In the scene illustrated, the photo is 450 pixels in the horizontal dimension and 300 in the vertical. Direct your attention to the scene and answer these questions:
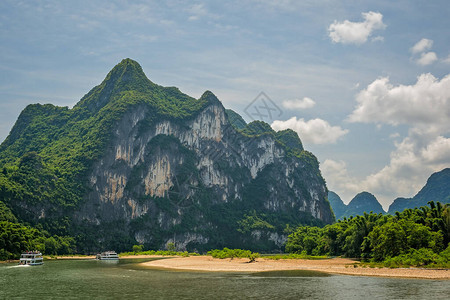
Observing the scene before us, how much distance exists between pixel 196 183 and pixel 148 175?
71.7 ft

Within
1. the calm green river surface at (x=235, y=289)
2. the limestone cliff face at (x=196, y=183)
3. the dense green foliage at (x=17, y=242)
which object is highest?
the limestone cliff face at (x=196, y=183)

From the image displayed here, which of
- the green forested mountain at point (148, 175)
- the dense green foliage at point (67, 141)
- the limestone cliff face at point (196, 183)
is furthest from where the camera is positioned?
the limestone cliff face at point (196, 183)

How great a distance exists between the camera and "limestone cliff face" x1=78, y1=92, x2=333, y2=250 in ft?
449

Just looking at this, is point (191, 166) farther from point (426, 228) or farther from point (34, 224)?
point (426, 228)

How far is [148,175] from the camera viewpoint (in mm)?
146250

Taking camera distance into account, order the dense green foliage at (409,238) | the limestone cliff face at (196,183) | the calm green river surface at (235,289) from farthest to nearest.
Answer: the limestone cliff face at (196,183) < the dense green foliage at (409,238) < the calm green river surface at (235,289)

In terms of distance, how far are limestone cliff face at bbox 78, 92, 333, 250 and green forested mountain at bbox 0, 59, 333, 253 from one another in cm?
42

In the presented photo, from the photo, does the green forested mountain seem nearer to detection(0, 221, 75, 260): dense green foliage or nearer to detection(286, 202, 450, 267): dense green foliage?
detection(0, 221, 75, 260): dense green foliage

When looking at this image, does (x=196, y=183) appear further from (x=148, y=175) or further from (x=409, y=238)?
(x=409, y=238)

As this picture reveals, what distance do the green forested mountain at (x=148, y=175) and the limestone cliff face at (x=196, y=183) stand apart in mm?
418

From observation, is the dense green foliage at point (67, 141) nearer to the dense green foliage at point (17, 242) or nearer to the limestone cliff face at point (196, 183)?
the limestone cliff face at point (196, 183)

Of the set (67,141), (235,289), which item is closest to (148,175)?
(67,141)

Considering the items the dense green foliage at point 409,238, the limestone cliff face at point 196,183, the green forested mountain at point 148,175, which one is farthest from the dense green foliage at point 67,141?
the dense green foliage at point 409,238

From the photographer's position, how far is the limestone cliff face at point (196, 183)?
449ft
